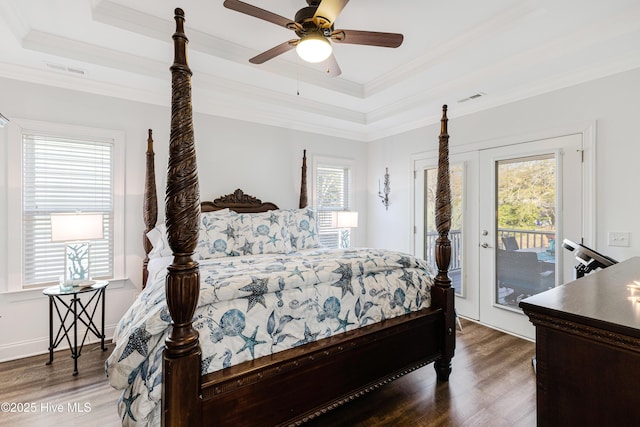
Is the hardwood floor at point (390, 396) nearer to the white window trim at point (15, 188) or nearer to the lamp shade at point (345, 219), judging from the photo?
the white window trim at point (15, 188)

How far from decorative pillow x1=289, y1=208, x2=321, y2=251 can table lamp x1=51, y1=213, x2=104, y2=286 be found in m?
1.82

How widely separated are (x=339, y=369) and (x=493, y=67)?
303cm

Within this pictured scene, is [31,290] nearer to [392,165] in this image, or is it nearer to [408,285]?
[408,285]

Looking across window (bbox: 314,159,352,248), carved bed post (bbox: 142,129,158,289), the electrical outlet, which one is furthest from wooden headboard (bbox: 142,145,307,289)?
the electrical outlet

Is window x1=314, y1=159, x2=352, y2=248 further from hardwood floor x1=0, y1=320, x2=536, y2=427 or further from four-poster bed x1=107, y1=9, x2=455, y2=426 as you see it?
hardwood floor x1=0, y1=320, x2=536, y2=427

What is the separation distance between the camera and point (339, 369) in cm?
190

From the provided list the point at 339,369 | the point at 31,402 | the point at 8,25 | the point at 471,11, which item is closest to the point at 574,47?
the point at 471,11

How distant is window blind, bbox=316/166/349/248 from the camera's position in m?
4.77

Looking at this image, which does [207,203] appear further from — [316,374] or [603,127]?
[603,127]

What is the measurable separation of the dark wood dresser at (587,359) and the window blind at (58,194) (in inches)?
143

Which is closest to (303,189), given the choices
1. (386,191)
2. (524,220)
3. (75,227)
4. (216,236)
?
(386,191)

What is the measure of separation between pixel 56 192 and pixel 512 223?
4.66 m

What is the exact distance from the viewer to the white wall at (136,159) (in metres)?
2.82

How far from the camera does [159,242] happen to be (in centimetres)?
306
